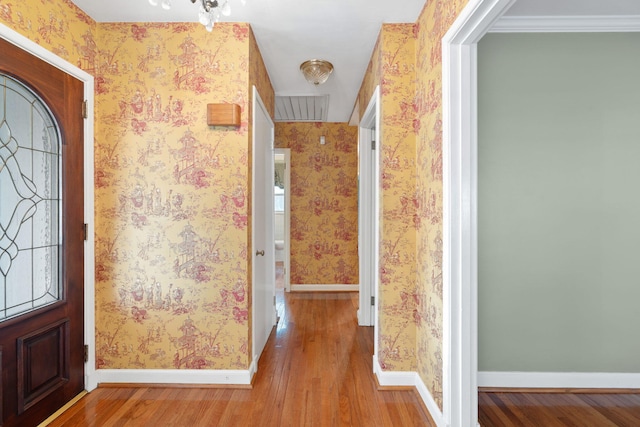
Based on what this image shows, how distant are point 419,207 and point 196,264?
1.57 meters

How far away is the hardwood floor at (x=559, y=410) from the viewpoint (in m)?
1.86

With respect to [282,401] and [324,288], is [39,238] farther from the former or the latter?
[324,288]

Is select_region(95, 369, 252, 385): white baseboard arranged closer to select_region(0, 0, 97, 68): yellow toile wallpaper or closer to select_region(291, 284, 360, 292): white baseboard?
select_region(0, 0, 97, 68): yellow toile wallpaper

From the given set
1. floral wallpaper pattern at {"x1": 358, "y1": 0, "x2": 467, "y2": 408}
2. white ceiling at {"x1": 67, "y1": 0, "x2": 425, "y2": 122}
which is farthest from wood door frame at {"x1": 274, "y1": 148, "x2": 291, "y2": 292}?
floral wallpaper pattern at {"x1": 358, "y1": 0, "x2": 467, "y2": 408}

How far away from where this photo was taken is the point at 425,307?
2029 millimetres

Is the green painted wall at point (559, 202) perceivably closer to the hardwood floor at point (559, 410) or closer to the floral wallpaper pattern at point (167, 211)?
the hardwood floor at point (559, 410)

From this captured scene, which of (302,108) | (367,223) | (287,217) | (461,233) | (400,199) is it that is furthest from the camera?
(287,217)

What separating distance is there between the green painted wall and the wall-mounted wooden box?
1683 millimetres

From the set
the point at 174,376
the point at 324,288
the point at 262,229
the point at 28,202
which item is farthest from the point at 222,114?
the point at 324,288

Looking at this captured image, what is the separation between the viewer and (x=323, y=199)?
481 centimetres

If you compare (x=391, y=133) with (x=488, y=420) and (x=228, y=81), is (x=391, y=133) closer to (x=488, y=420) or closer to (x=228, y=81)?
(x=228, y=81)

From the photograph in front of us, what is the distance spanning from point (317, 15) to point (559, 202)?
2.07 metres

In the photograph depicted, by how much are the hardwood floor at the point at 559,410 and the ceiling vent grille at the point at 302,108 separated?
3218 mm

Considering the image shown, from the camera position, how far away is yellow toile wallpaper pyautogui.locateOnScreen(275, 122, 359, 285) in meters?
4.81
